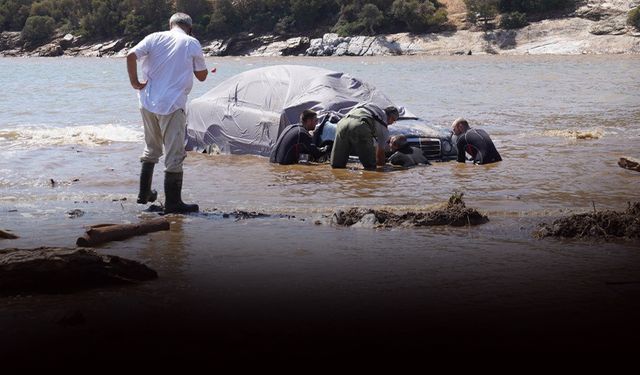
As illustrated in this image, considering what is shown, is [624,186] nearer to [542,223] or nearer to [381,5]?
[542,223]

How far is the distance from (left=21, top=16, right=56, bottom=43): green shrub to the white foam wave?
96.9 m


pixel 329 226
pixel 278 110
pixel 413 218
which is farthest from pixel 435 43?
pixel 329 226

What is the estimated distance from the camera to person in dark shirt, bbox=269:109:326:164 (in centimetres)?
1166

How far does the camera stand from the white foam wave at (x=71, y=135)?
50.2 feet

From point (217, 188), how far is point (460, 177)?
103 inches

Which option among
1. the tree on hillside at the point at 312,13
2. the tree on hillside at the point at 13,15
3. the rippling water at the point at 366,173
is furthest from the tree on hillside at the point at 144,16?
the rippling water at the point at 366,173

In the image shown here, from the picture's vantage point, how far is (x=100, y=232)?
6320 mm

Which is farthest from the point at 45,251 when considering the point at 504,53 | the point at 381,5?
the point at 381,5

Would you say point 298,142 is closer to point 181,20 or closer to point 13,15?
point 181,20

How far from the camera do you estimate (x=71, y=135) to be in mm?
16609

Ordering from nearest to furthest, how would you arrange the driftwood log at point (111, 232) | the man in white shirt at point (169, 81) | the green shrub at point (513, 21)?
the driftwood log at point (111, 232), the man in white shirt at point (169, 81), the green shrub at point (513, 21)

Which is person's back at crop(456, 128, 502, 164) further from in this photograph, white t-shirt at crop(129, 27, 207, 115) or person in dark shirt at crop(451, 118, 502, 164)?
white t-shirt at crop(129, 27, 207, 115)

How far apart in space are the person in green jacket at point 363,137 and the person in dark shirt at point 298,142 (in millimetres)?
455

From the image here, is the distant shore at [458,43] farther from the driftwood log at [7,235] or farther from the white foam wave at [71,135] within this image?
the driftwood log at [7,235]
